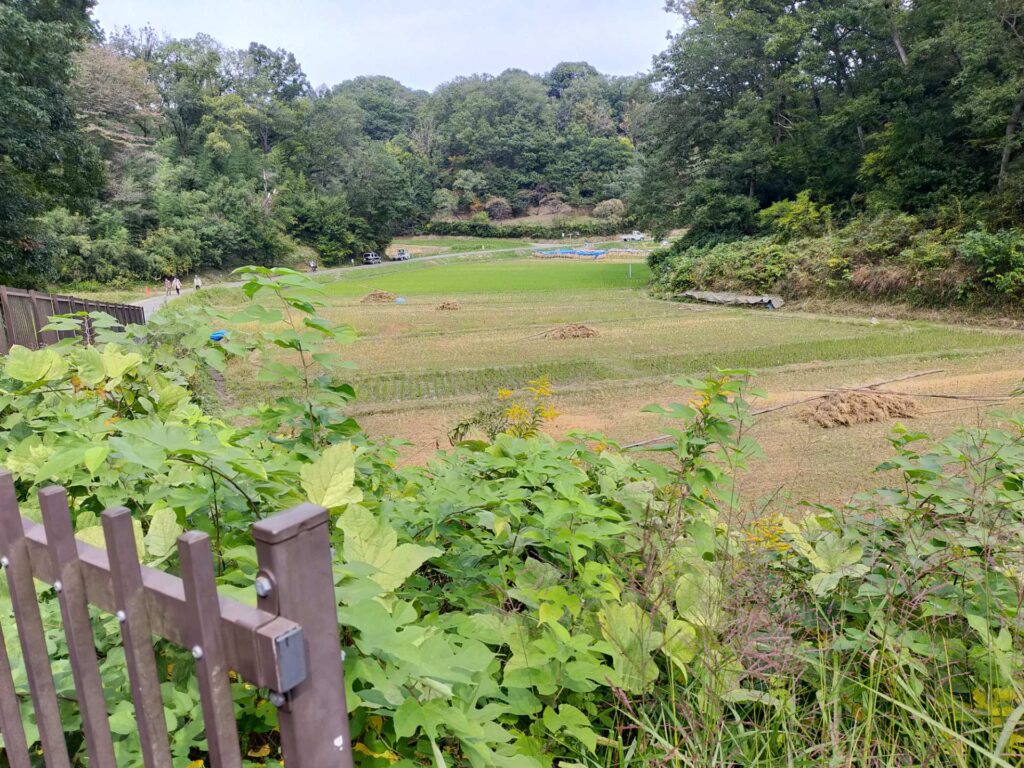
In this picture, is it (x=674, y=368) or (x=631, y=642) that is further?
(x=674, y=368)

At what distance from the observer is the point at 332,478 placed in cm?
129

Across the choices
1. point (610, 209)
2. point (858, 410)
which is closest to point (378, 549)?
point (858, 410)

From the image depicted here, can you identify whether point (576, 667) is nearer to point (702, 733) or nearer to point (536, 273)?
point (702, 733)

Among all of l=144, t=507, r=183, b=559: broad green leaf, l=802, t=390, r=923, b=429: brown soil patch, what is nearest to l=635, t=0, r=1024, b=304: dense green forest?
l=802, t=390, r=923, b=429: brown soil patch

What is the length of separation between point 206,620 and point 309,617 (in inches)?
5.2

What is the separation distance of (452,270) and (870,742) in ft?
134

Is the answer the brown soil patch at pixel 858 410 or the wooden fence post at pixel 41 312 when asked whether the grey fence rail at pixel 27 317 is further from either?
the brown soil patch at pixel 858 410

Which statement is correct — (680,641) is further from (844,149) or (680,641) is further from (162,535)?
(844,149)

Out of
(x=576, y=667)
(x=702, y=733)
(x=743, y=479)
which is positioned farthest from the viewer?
(x=743, y=479)

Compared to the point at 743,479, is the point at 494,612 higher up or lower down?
higher up

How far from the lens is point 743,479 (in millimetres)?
5773

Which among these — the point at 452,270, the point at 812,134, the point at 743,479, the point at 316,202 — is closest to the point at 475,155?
the point at 316,202

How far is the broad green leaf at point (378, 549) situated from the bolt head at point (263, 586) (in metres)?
0.49

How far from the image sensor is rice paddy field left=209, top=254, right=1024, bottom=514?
6.62m
